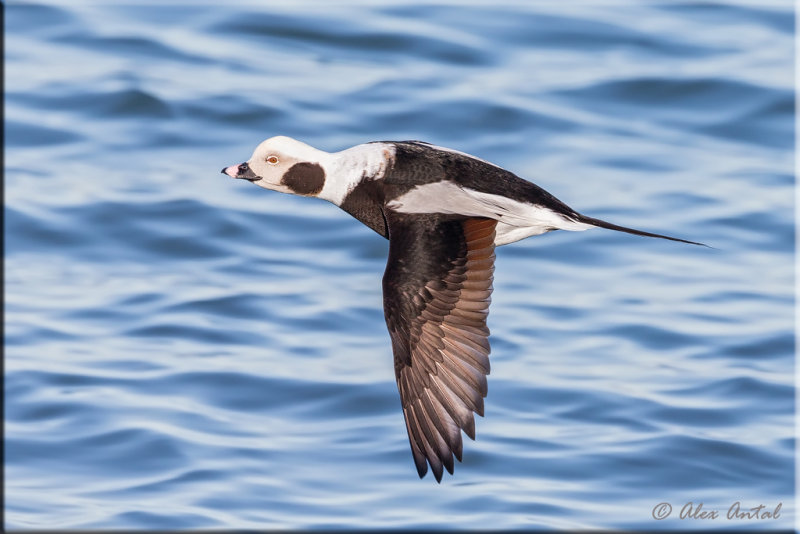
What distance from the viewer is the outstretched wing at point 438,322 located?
487 centimetres

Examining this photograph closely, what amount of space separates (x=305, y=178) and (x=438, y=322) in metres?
0.81

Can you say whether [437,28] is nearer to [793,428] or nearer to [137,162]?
[137,162]

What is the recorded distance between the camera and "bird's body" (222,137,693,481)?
4.87 m

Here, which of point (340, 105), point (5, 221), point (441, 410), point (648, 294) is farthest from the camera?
point (340, 105)

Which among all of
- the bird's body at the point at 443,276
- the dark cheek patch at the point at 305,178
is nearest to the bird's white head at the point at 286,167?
the dark cheek patch at the point at 305,178

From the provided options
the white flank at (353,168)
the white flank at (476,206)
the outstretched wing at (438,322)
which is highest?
the white flank at (353,168)

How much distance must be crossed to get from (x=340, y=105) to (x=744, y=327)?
14.7 feet

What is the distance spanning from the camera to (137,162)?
11805mm

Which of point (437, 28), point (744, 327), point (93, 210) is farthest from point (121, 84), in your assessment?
point (744, 327)

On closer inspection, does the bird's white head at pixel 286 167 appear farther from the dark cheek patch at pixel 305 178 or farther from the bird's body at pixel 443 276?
the bird's body at pixel 443 276

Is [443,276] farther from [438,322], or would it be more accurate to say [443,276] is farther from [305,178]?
[305,178]

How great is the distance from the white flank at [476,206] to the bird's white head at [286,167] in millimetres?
384

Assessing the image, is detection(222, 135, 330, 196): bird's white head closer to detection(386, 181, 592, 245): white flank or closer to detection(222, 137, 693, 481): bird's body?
detection(222, 137, 693, 481): bird's body

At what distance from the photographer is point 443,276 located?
4895 millimetres
